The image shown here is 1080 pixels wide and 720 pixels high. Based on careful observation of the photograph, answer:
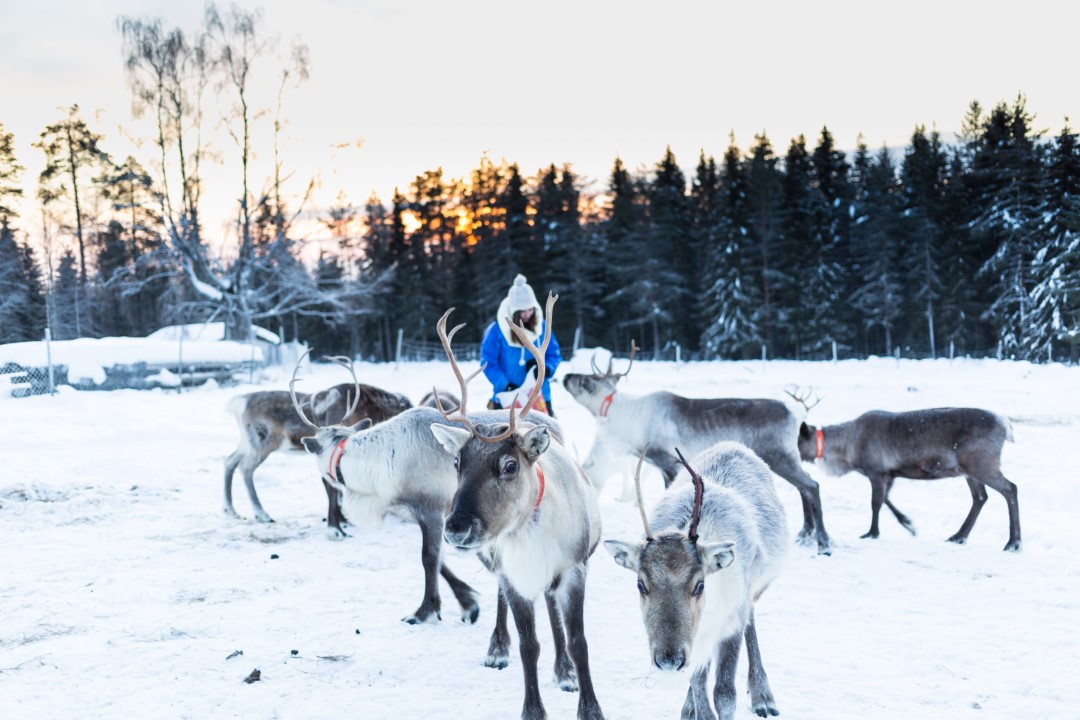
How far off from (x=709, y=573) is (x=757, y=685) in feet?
2.95

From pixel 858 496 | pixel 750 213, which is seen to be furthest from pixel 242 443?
pixel 750 213

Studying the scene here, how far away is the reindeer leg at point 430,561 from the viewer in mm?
4371

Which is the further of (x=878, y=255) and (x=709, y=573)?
(x=878, y=255)

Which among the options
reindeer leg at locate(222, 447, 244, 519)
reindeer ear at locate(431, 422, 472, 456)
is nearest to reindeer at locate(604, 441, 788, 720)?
reindeer ear at locate(431, 422, 472, 456)

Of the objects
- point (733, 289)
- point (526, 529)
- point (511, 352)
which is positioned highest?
point (733, 289)

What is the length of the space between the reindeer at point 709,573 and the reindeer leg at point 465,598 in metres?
1.60

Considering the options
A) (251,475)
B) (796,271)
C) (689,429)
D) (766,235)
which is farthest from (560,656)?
(796,271)

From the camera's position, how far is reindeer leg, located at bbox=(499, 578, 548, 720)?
311 cm

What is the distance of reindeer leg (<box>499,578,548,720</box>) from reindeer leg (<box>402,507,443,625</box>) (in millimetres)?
1292

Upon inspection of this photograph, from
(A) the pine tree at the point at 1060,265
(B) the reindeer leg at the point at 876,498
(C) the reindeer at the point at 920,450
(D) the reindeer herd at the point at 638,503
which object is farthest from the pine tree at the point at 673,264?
(D) the reindeer herd at the point at 638,503

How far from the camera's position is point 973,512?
637 centimetres

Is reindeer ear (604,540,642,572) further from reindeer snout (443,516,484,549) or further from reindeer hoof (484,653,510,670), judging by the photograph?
reindeer hoof (484,653,510,670)

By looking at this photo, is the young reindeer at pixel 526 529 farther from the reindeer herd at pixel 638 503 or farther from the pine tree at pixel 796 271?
the pine tree at pixel 796 271

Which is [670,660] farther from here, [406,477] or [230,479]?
[230,479]
